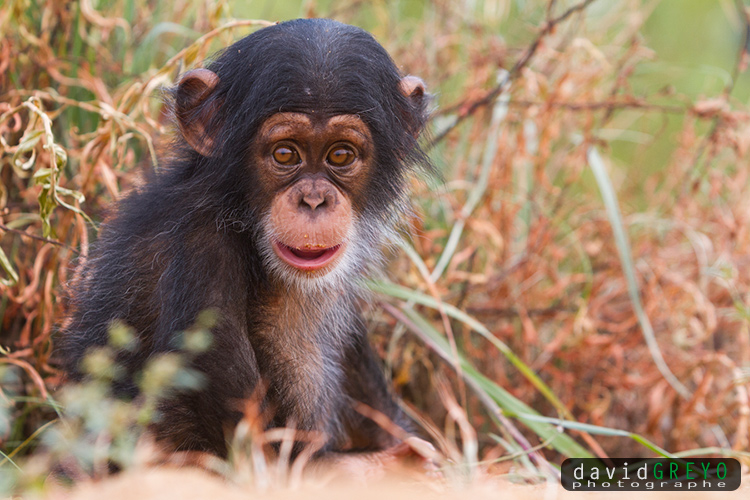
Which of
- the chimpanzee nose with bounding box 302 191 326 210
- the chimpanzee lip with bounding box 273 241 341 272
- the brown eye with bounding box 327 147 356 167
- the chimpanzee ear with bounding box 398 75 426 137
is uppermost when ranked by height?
the chimpanzee ear with bounding box 398 75 426 137

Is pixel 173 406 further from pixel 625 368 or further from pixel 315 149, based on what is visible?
pixel 625 368

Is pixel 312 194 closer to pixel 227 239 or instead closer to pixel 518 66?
pixel 227 239

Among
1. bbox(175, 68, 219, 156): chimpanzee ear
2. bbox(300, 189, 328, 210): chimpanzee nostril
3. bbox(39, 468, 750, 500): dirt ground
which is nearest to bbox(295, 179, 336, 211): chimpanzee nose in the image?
bbox(300, 189, 328, 210): chimpanzee nostril

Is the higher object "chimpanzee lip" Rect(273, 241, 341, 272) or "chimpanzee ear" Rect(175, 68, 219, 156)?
"chimpanzee ear" Rect(175, 68, 219, 156)

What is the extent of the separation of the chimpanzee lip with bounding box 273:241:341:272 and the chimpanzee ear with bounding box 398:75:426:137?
2.79 feet

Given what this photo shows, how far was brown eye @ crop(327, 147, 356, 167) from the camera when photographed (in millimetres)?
3303

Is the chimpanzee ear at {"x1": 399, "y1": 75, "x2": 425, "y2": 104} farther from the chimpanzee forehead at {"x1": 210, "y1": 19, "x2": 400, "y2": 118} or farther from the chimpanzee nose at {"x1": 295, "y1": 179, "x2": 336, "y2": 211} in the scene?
the chimpanzee nose at {"x1": 295, "y1": 179, "x2": 336, "y2": 211}

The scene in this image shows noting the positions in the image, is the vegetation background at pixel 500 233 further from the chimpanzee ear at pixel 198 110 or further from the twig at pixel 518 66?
the chimpanzee ear at pixel 198 110

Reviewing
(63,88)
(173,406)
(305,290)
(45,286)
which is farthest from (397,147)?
(63,88)

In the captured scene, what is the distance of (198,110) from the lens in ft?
11.0

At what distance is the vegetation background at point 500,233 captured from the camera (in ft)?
13.5

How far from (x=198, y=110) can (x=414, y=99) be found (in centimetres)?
108

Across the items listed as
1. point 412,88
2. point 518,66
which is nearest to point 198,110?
point 412,88

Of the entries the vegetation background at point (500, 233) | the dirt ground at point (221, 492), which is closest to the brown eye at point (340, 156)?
the vegetation background at point (500, 233)
